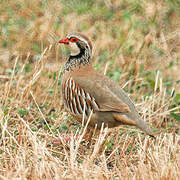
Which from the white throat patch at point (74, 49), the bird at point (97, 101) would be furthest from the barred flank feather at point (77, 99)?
the white throat patch at point (74, 49)

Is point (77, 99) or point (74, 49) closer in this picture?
point (77, 99)

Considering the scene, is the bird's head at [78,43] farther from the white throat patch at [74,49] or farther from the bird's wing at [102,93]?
the bird's wing at [102,93]

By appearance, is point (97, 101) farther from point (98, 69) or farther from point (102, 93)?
point (98, 69)

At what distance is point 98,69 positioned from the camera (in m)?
6.15

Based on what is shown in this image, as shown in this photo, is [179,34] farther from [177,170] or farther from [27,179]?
[27,179]

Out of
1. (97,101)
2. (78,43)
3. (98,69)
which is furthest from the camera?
(98,69)

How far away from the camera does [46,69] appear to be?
20.0ft

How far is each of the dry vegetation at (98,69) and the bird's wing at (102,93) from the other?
1.03 ft

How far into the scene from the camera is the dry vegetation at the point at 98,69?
353 centimetres

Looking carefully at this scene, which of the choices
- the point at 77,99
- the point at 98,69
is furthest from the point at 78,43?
the point at 98,69

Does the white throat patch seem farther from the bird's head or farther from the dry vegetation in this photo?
the dry vegetation

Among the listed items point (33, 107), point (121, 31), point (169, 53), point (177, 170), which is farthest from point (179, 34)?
point (177, 170)

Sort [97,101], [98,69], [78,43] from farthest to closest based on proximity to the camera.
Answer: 1. [98,69]
2. [78,43]
3. [97,101]

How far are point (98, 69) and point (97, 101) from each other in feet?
6.25
